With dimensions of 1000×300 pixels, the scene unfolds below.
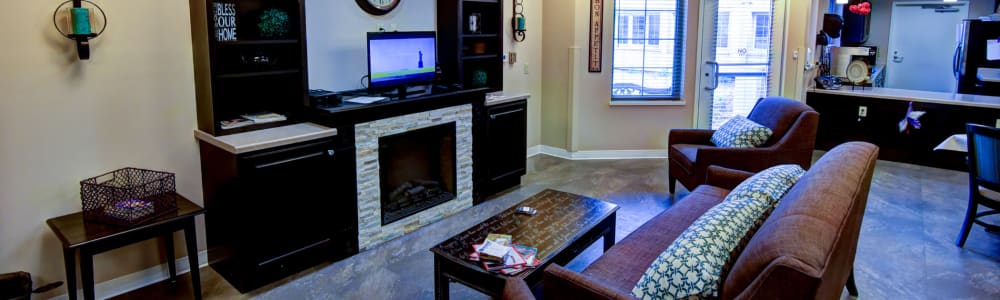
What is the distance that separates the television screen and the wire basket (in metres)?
1.40

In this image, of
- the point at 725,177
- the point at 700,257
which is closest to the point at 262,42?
the point at 700,257

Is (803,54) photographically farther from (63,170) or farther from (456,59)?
(63,170)

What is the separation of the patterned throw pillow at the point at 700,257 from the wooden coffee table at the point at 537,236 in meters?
0.65

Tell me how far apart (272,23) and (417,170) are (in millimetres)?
1416

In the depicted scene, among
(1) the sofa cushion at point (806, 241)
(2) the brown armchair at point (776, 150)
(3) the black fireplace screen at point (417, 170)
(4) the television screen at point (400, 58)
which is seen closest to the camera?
(1) the sofa cushion at point (806, 241)

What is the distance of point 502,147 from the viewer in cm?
503

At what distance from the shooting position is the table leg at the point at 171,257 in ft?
11.2

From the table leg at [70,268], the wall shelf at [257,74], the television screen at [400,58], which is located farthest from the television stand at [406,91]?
the table leg at [70,268]

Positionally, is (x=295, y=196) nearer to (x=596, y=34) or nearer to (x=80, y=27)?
(x=80, y=27)

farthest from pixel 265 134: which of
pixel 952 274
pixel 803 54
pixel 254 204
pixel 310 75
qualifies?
pixel 803 54

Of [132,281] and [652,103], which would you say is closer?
[132,281]

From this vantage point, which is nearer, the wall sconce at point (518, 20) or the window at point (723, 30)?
the wall sconce at point (518, 20)

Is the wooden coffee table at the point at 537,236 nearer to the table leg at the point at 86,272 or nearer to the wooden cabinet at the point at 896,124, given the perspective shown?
the table leg at the point at 86,272

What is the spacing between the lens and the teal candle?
115 inches
